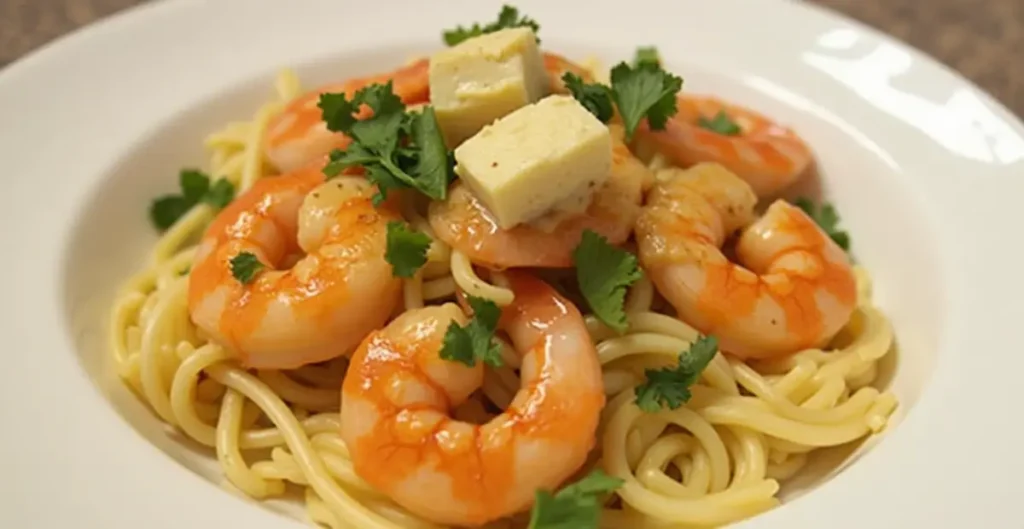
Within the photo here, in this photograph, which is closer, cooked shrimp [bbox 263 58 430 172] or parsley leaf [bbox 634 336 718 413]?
parsley leaf [bbox 634 336 718 413]

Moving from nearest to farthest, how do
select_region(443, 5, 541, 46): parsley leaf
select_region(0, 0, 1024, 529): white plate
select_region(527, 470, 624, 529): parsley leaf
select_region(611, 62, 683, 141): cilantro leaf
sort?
select_region(527, 470, 624, 529): parsley leaf → select_region(0, 0, 1024, 529): white plate → select_region(611, 62, 683, 141): cilantro leaf → select_region(443, 5, 541, 46): parsley leaf

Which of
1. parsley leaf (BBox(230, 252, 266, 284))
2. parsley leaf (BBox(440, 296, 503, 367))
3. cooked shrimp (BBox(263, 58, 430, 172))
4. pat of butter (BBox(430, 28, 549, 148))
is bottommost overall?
parsley leaf (BBox(440, 296, 503, 367))

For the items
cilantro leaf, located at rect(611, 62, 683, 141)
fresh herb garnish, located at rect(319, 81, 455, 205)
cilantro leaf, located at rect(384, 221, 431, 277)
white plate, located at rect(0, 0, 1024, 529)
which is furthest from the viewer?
cilantro leaf, located at rect(611, 62, 683, 141)

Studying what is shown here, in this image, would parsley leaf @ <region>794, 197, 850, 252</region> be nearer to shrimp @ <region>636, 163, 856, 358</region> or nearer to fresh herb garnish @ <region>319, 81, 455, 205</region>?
shrimp @ <region>636, 163, 856, 358</region>

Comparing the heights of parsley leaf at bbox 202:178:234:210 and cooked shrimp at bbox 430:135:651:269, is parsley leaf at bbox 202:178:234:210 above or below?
below

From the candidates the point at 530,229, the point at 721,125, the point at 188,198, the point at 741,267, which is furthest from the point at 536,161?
the point at 188,198

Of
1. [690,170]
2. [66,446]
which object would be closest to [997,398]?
[690,170]

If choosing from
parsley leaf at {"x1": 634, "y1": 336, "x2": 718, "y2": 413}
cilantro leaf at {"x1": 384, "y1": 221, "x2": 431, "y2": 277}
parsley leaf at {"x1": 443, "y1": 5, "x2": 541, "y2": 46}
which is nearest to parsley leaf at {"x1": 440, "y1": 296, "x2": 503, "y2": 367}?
cilantro leaf at {"x1": 384, "y1": 221, "x2": 431, "y2": 277}

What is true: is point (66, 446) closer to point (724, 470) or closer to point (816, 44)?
point (724, 470)

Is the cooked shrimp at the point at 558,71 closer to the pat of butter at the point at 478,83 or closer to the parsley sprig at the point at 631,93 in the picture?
the parsley sprig at the point at 631,93
